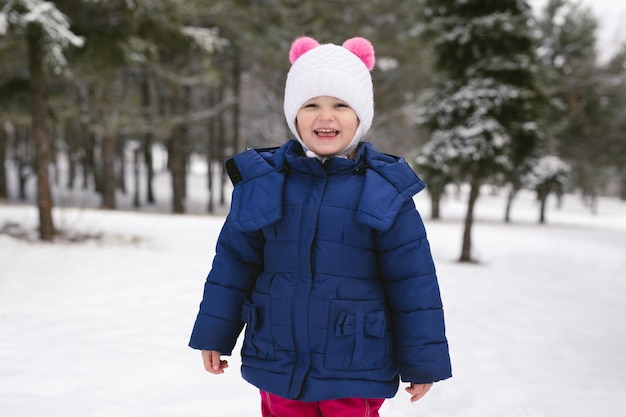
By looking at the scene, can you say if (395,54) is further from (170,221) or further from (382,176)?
(382,176)

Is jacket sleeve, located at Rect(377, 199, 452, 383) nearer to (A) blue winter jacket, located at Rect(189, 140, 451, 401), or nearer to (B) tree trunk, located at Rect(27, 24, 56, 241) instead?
(A) blue winter jacket, located at Rect(189, 140, 451, 401)

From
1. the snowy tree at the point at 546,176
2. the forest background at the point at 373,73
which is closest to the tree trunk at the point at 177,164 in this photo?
the forest background at the point at 373,73

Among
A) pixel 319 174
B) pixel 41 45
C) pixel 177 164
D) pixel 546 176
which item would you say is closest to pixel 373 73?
pixel 319 174

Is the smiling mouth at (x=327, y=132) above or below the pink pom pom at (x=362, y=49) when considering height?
below

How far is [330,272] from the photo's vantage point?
66.5 inches

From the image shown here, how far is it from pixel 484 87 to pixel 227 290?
9.61m

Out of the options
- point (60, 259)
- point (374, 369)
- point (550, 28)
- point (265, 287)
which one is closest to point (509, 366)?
point (374, 369)

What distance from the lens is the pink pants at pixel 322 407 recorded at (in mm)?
1704

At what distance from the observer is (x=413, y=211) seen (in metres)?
1.76

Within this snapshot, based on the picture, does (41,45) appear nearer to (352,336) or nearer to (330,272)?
(330,272)

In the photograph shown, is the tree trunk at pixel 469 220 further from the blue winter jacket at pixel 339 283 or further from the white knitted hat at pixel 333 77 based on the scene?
the blue winter jacket at pixel 339 283

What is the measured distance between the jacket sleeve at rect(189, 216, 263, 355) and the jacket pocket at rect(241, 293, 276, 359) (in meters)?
0.12

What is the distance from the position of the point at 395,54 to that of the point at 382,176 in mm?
16916

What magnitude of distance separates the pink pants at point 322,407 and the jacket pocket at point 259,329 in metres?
0.21
